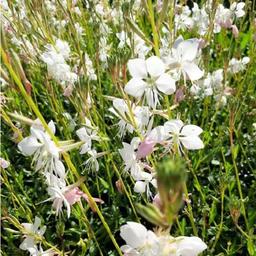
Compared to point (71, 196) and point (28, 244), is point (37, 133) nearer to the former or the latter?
point (71, 196)

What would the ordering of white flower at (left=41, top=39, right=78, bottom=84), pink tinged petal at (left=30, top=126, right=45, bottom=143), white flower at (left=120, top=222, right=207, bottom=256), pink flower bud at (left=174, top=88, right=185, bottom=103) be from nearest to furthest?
white flower at (left=120, top=222, right=207, bottom=256) < pink tinged petal at (left=30, top=126, right=45, bottom=143) < pink flower bud at (left=174, top=88, right=185, bottom=103) < white flower at (left=41, top=39, right=78, bottom=84)

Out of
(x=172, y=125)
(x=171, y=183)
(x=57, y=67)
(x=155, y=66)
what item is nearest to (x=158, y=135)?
(x=172, y=125)

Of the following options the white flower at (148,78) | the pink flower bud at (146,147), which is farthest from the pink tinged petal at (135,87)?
the pink flower bud at (146,147)

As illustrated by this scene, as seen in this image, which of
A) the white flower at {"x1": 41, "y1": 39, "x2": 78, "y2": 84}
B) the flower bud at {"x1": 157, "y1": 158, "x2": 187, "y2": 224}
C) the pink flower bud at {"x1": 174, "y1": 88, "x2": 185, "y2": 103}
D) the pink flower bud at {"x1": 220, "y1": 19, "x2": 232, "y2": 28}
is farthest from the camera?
the pink flower bud at {"x1": 220, "y1": 19, "x2": 232, "y2": 28}

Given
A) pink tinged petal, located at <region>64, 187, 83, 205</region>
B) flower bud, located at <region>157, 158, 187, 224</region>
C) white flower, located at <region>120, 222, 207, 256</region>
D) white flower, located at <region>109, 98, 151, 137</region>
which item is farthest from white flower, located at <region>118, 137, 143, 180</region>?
flower bud, located at <region>157, 158, 187, 224</region>

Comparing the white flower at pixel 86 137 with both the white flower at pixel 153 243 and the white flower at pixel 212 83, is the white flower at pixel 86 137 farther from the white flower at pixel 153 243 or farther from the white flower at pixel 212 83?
the white flower at pixel 212 83

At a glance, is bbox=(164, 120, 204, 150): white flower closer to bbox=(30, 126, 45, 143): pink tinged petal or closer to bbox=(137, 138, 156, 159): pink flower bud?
bbox=(137, 138, 156, 159): pink flower bud
